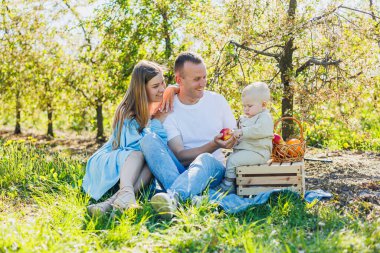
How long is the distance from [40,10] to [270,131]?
19.0ft

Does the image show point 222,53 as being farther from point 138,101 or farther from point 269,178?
point 269,178

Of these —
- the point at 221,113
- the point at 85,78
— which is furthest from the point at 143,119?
the point at 85,78

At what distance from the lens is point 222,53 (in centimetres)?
563

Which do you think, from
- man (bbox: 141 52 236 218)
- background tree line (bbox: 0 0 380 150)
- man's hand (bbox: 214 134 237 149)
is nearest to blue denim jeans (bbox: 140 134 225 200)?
man (bbox: 141 52 236 218)

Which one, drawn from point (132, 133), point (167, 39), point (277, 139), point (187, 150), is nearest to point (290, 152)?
point (277, 139)

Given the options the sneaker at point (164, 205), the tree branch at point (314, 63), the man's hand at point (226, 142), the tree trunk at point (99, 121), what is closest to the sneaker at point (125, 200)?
the sneaker at point (164, 205)

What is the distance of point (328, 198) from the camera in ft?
13.1

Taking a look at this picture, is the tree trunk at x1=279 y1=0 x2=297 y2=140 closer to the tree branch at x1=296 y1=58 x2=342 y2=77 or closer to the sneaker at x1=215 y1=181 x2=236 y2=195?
the tree branch at x1=296 y1=58 x2=342 y2=77

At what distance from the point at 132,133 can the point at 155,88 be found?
415 mm

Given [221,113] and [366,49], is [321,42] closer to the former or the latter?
[366,49]

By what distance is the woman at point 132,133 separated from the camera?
13.8 ft

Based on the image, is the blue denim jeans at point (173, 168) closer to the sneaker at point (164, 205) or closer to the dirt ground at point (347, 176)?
the sneaker at point (164, 205)

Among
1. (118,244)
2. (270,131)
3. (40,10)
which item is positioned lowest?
(118,244)

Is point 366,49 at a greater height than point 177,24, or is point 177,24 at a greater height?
point 177,24
